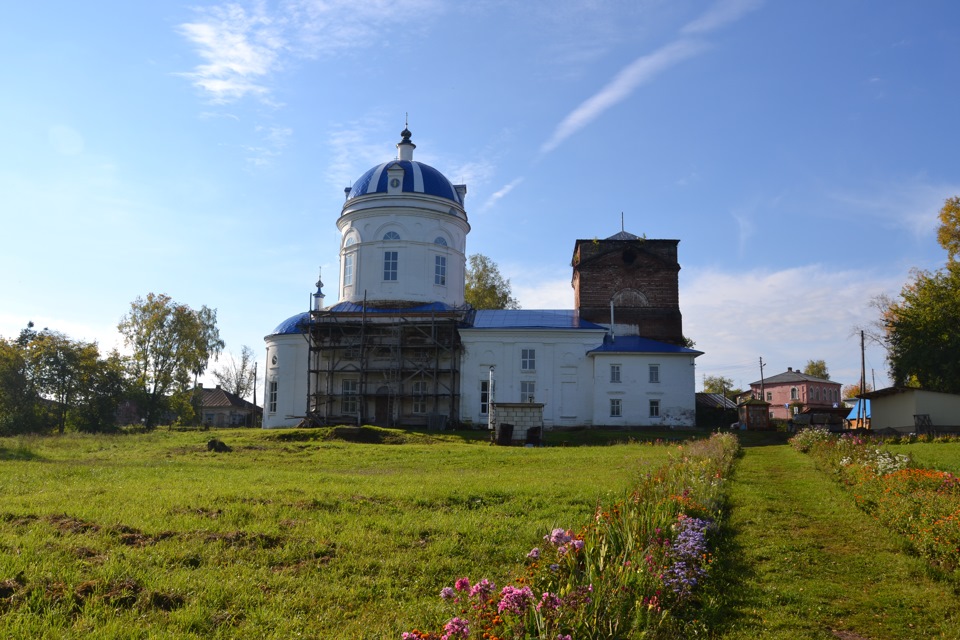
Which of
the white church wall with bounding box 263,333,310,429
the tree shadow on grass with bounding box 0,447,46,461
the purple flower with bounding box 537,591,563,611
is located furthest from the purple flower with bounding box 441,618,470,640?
the white church wall with bounding box 263,333,310,429

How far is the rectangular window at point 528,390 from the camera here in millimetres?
40562

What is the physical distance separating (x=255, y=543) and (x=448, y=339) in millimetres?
32444

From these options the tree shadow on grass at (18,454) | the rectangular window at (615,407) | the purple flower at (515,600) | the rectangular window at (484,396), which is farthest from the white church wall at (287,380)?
the purple flower at (515,600)

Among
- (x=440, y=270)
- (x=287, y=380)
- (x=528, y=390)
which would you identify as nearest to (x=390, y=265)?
(x=440, y=270)

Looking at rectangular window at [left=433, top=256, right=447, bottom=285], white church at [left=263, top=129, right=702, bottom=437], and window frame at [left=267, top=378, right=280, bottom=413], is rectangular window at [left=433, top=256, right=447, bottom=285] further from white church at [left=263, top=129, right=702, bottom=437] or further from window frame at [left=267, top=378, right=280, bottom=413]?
window frame at [left=267, top=378, right=280, bottom=413]

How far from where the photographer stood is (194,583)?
7.13m

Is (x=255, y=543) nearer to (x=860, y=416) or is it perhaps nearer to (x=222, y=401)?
(x=860, y=416)

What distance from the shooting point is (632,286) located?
4531 centimetres

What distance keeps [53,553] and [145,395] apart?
1709 inches

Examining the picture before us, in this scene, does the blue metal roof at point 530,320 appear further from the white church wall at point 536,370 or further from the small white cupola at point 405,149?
the small white cupola at point 405,149

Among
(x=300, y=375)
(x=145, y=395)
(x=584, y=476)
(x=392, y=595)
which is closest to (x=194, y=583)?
(x=392, y=595)

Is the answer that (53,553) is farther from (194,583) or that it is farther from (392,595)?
(392,595)

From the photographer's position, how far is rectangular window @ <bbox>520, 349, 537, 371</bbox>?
134 feet

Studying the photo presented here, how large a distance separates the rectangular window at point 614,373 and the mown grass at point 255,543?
73.8ft
